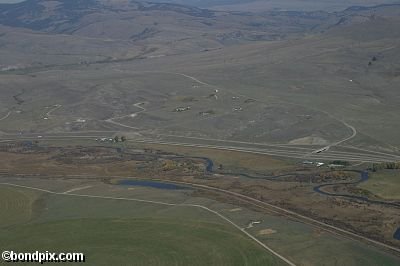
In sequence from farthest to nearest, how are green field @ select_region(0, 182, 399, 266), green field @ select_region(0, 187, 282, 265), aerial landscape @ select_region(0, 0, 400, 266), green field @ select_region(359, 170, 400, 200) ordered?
green field @ select_region(359, 170, 400, 200) < aerial landscape @ select_region(0, 0, 400, 266) < green field @ select_region(0, 187, 282, 265) < green field @ select_region(0, 182, 399, 266)

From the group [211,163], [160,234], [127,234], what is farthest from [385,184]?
[127,234]

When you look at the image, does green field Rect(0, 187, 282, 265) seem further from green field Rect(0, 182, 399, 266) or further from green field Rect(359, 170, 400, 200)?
green field Rect(359, 170, 400, 200)

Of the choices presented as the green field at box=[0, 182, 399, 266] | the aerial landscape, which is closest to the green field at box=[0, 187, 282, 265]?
the green field at box=[0, 182, 399, 266]

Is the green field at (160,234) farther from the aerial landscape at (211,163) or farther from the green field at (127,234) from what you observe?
the aerial landscape at (211,163)

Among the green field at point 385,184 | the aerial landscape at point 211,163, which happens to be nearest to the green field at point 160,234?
the aerial landscape at point 211,163

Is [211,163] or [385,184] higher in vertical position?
[385,184]

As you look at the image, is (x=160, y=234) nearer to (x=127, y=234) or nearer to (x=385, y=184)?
(x=127, y=234)

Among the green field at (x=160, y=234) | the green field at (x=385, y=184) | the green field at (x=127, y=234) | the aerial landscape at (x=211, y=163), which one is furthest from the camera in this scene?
the green field at (x=385, y=184)

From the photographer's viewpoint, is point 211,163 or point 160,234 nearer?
point 160,234

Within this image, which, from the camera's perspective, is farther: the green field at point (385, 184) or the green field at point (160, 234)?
the green field at point (385, 184)
